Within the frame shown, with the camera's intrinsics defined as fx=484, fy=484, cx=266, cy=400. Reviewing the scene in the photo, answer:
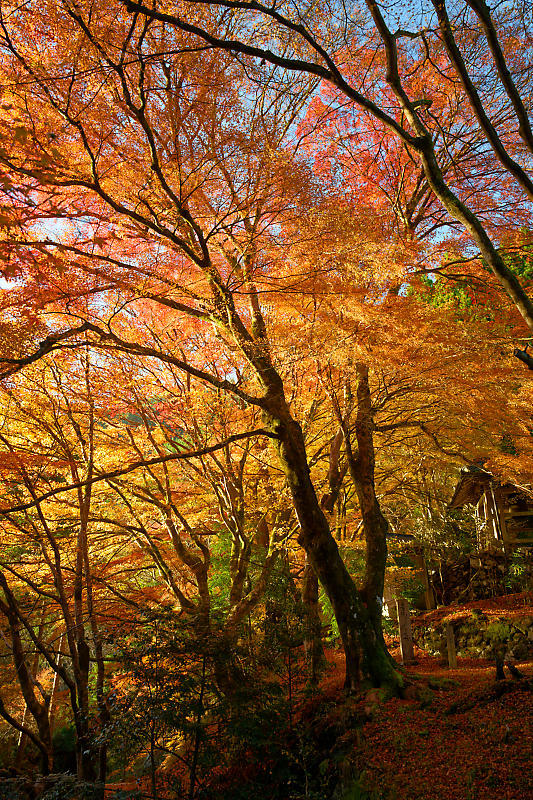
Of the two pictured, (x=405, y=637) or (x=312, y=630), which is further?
(x=405, y=637)

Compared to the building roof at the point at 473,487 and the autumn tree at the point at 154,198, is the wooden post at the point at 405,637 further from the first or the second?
the building roof at the point at 473,487

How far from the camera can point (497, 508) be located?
15008 millimetres

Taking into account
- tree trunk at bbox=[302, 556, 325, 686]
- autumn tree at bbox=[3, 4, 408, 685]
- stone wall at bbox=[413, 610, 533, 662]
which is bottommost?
stone wall at bbox=[413, 610, 533, 662]

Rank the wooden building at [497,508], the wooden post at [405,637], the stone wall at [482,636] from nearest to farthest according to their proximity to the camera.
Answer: the wooden post at [405,637] < the stone wall at [482,636] < the wooden building at [497,508]

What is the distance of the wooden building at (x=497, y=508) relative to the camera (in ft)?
48.8

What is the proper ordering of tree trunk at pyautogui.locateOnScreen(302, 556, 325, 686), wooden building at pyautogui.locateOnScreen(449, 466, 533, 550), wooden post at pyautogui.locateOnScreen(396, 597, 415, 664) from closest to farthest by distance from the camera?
1. tree trunk at pyautogui.locateOnScreen(302, 556, 325, 686)
2. wooden post at pyautogui.locateOnScreen(396, 597, 415, 664)
3. wooden building at pyautogui.locateOnScreen(449, 466, 533, 550)

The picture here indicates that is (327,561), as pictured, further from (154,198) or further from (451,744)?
(154,198)

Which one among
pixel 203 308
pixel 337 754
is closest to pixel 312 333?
pixel 203 308

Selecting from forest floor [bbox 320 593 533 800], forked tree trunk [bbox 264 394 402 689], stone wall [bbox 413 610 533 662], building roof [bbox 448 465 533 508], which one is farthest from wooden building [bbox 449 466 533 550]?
forked tree trunk [bbox 264 394 402 689]

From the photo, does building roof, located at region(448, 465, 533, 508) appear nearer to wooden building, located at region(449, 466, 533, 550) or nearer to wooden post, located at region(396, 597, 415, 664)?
wooden building, located at region(449, 466, 533, 550)

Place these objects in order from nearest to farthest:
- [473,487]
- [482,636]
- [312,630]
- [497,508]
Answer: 1. [312,630]
2. [482,636]
3. [497,508]
4. [473,487]

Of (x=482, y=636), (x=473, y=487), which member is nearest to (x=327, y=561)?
(x=482, y=636)

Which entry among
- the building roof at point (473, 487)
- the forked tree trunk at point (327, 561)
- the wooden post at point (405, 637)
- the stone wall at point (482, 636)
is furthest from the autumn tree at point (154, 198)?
the building roof at point (473, 487)

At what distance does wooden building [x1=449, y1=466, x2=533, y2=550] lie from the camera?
1487 centimetres
